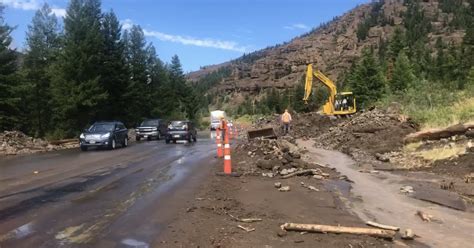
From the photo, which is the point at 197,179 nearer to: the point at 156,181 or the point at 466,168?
the point at 156,181

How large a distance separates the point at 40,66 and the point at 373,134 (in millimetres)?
43432

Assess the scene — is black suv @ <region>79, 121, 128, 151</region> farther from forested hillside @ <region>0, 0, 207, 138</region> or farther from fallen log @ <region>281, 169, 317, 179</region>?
fallen log @ <region>281, 169, 317, 179</region>

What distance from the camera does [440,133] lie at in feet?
66.9

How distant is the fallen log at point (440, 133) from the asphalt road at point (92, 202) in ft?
29.9

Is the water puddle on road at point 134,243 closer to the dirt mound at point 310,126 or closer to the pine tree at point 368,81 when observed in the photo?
the dirt mound at point 310,126

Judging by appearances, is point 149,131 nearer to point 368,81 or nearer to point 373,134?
point 373,134

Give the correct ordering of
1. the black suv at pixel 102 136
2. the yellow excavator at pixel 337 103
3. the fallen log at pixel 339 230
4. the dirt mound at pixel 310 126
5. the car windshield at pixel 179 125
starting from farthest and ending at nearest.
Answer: the yellow excavator at pixel 337 103, the dirt mound at pixel 310 126, the car windshield at pixel 179 125, the black suv at pixel 102 136, the fallen log at pixel 339 230

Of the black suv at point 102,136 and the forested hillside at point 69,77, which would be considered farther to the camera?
the forested hillside at point 69,77

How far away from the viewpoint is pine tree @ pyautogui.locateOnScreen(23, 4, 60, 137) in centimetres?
5544

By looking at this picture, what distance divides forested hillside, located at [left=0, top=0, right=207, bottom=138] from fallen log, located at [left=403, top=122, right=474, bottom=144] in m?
29.8

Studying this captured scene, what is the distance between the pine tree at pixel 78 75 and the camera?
162ft

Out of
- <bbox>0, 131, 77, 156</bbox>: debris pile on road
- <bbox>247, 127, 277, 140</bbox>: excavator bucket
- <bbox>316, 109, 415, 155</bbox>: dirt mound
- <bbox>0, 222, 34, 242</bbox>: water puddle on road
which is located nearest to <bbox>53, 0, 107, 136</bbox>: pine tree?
<bbox>0, 131, 77, 156</bbox>: debris pile on road

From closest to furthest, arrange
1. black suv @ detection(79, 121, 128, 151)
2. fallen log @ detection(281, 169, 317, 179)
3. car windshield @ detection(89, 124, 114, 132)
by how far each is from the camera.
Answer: fallen log @ detection(281, 169, 317, 179)
black suv @ detection(79, 121, 128, 151)
car windshield @ detection(89, 124, 114, 132)

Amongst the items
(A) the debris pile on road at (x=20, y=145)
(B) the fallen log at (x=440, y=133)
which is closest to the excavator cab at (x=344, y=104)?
(A) the debris pile on road at (x=20, y=145)
